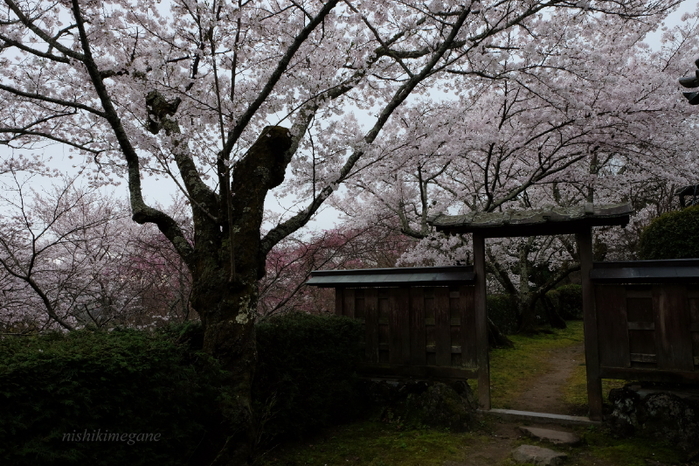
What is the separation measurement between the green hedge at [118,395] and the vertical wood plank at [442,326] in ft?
7.74

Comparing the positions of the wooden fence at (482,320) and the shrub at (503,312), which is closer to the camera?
the wooden fence at (482,320)

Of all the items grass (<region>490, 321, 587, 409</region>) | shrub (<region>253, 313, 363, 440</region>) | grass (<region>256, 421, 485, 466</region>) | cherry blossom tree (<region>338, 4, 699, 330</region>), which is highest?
cherry blossom tree (<region>338, 4, 699, 330</region>)

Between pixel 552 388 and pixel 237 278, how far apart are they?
6.02 meters

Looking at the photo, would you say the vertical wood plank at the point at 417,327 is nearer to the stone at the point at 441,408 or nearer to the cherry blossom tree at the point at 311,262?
the stone at the point at 441,408

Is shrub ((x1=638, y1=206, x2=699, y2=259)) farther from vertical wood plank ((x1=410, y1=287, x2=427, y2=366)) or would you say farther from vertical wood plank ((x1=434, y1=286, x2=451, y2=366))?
vertical wood plank ((x1=410, y1=287, x2=427, y2=366))

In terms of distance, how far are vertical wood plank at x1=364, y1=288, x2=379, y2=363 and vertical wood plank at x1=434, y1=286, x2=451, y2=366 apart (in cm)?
94

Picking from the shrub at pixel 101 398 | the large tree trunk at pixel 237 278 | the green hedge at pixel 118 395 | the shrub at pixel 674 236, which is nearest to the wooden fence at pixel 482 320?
the green hedge at pixel 118 395

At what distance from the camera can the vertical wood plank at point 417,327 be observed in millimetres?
6496

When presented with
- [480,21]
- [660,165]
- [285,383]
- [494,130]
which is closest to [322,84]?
[480,21]

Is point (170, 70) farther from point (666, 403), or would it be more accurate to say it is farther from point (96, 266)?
point (666, 403)

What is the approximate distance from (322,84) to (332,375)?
376 centimetres

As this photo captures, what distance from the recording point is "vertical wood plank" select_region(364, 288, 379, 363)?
6.85 meters

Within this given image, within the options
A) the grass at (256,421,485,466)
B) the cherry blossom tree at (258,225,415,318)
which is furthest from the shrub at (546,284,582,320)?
the grass at (256,421,485,466)

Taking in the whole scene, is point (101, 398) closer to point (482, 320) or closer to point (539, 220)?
point (482, 320)
